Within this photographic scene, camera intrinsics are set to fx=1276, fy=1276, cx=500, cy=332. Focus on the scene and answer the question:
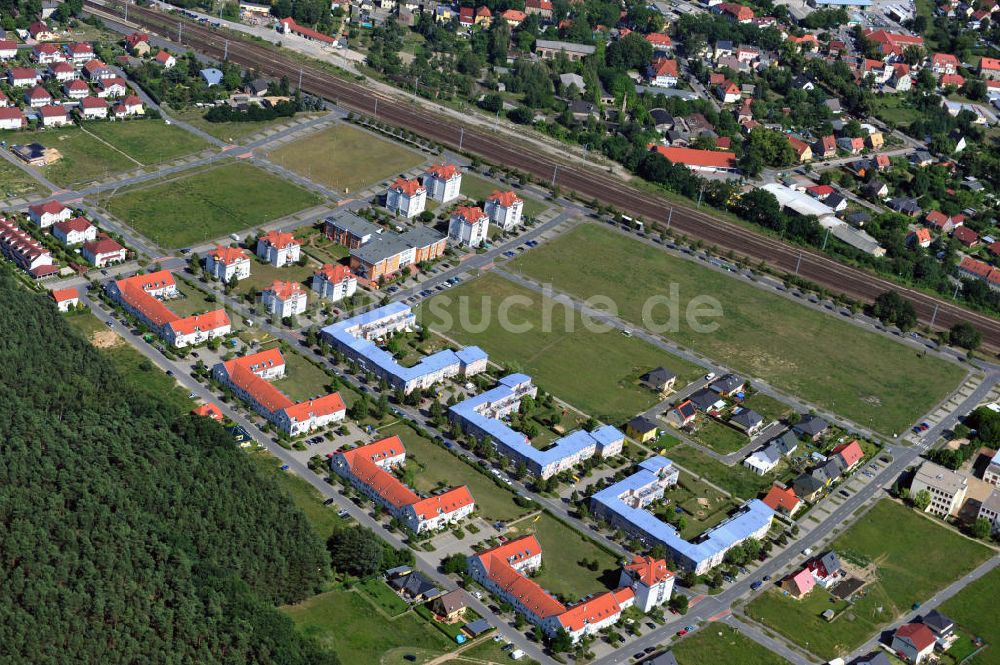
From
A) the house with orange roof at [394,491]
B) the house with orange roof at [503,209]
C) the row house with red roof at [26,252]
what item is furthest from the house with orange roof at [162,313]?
the house with orange roof at [503,209]

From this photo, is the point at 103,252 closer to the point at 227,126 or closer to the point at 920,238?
the point at 227,126

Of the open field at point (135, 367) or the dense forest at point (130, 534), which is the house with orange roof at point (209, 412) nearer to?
Result: the open field at point (135, 367)

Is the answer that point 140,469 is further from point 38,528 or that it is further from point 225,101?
point 225,101

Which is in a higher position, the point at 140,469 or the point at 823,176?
the point at 823,176

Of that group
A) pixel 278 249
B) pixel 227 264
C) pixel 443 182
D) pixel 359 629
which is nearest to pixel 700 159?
pixel 443 182

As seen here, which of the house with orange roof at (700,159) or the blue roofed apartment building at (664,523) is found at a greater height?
the house with orange roof at (700,159)

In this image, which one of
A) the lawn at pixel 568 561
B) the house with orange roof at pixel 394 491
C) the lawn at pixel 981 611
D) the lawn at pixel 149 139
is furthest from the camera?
the lawn at pixel 149 139

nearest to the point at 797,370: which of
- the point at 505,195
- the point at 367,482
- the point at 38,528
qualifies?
the point at 505,195
